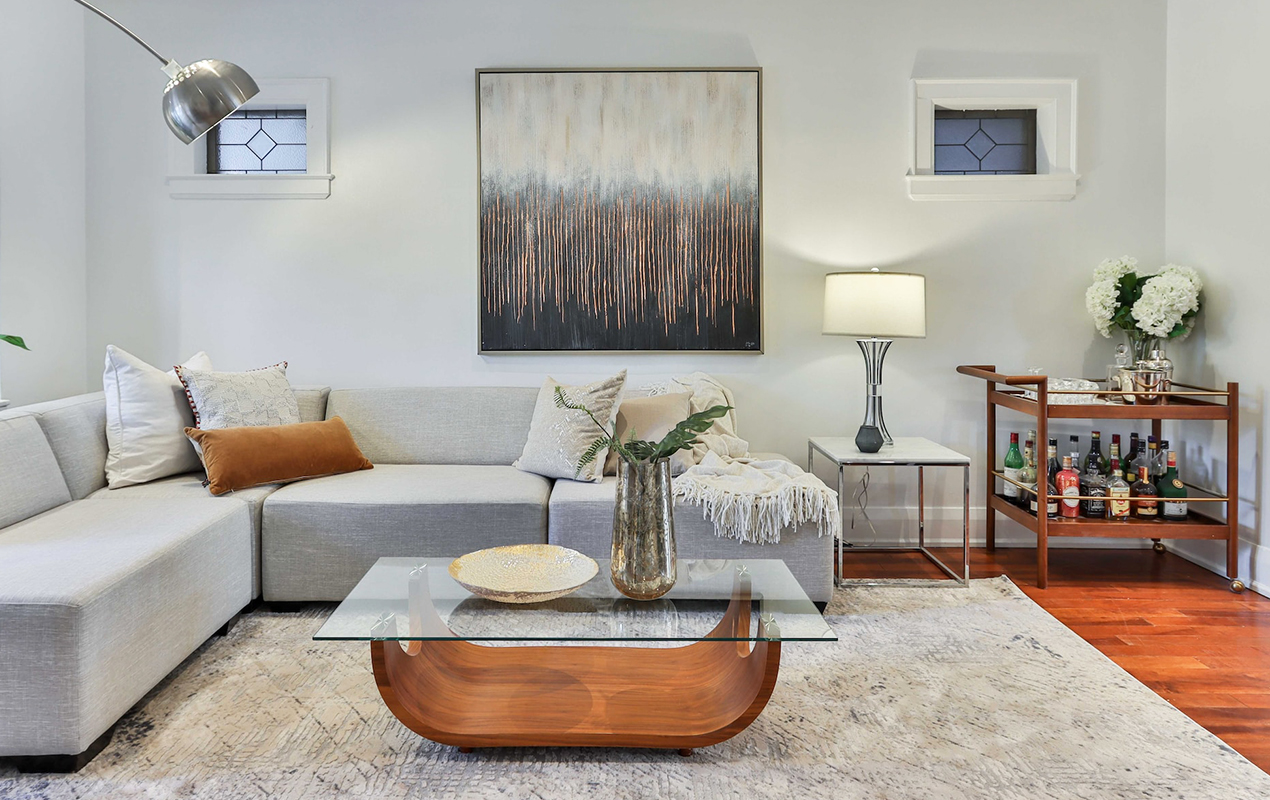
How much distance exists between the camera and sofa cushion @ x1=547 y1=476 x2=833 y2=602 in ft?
9.39

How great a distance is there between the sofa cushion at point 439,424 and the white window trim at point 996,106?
2.07 meters

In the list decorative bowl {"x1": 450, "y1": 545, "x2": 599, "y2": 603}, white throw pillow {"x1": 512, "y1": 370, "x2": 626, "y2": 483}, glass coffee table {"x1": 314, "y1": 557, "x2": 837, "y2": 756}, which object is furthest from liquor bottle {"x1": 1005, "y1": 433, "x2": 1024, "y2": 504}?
decorative bowl {"x1": 450, "y1": 545, "x2": 599, "y2": 603}

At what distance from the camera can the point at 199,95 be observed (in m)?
2.26

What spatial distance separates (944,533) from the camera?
385 centimetres

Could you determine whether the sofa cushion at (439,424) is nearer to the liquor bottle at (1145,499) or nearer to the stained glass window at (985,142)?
the stained glass window at (985,142)

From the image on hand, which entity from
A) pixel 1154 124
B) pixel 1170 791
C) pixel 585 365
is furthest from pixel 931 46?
pixel 1170 791

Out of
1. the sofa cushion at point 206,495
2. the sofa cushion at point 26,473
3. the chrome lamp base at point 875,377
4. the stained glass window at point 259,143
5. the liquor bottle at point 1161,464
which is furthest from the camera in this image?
the stained glass window at point 259,143

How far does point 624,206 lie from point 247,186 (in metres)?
1.72

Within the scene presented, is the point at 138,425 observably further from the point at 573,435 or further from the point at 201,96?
the point at 573,435

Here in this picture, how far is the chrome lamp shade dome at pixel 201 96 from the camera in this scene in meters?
2.26

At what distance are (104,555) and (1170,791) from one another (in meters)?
2.60

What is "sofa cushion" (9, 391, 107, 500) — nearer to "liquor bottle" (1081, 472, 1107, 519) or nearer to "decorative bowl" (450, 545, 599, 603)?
"decorative bowl" (450, 545, 599, 603)

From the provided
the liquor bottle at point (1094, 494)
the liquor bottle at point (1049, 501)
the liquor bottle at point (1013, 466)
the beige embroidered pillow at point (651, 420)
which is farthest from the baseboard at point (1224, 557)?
the beige embroidered pillow at point (651, 420)

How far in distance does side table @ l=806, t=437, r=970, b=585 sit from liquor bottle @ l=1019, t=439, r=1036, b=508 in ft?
0.87
